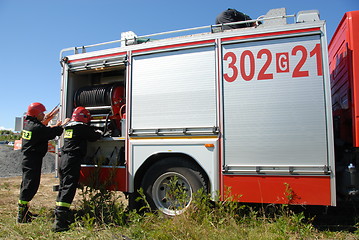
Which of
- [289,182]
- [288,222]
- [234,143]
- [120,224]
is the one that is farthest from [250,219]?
[120,224]

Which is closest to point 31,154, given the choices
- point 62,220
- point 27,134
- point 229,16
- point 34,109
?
point 27,134

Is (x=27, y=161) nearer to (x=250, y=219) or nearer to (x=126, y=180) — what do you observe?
(x=126, y=180)

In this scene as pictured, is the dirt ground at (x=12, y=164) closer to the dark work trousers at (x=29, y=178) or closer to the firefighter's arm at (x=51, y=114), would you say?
the firefighter's arm at (x=51, y=114)

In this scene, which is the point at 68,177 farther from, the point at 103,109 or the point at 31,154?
the point at 103,109

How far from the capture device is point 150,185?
14.4ft

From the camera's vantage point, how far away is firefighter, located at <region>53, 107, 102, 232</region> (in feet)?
13.6

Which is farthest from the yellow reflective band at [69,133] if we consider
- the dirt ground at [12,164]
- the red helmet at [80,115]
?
the dirt ground at [12,164]

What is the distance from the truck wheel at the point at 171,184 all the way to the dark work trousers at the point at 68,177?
3.56 feet

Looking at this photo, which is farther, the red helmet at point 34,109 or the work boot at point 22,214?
the red helmet at point 34,109

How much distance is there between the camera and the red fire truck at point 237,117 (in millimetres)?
3693

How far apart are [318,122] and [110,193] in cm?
334

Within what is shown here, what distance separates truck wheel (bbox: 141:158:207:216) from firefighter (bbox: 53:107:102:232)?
1111 millimetres

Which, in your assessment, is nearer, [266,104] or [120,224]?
[266,104]

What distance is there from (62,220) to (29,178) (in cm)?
109
